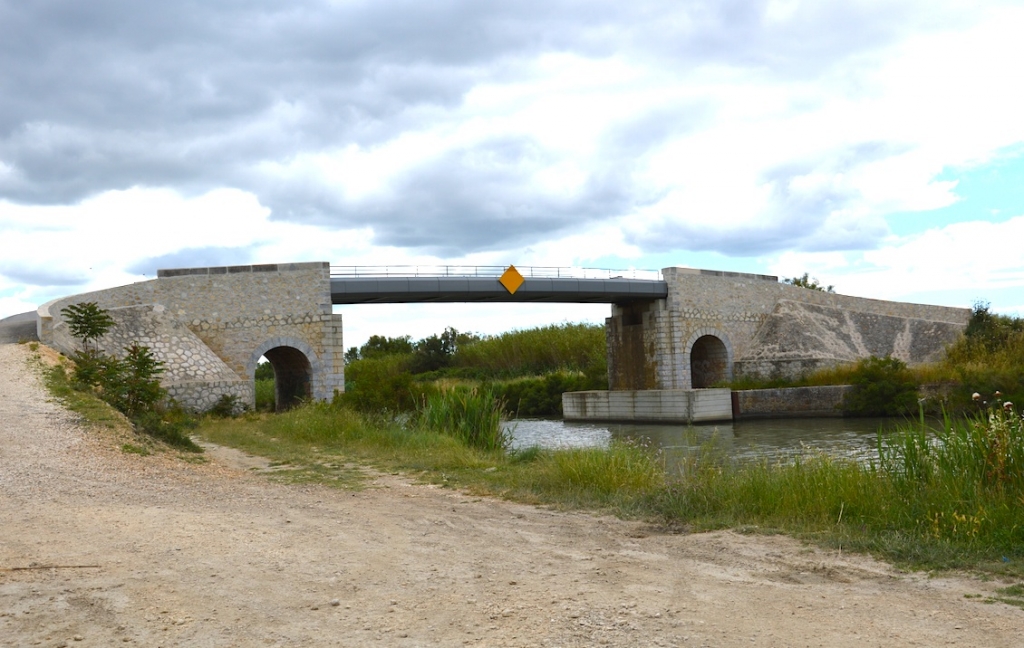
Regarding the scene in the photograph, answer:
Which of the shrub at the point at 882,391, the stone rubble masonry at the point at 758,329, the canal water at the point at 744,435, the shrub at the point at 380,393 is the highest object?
the stone rubble masonry at the point at 758,329

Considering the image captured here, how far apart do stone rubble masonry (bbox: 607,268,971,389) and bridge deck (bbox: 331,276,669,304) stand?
153cm

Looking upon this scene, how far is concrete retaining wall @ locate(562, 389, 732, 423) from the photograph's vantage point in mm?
31750

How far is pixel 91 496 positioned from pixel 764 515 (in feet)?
21.1

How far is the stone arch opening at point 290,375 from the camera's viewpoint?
29.0 m

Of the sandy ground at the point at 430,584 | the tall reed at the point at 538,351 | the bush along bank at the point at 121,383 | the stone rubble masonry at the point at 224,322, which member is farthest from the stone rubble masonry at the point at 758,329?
the sandy ground at the point at 430,584

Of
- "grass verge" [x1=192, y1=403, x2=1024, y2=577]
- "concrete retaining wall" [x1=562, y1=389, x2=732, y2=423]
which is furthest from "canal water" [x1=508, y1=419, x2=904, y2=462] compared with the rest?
"grass verge" [x1=192, y1=403, x2=1024, y2=577]

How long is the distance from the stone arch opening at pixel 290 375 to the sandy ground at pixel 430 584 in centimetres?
2088

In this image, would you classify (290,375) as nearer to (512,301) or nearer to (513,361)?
(512,301)

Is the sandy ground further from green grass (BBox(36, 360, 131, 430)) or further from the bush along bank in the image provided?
the bush along bank

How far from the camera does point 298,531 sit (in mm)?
6883

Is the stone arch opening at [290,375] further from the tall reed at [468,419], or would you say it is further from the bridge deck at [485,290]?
the tall reed at [468,419]

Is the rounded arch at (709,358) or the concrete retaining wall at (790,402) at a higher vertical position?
the rounded arch at (709,358)

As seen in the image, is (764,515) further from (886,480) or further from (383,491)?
(383,491)

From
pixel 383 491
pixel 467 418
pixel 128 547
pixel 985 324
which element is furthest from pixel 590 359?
pixel 128 547
